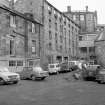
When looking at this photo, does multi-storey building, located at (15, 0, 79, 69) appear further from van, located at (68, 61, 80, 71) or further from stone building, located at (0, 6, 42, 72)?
van, located at (68, 61, 80, 71)

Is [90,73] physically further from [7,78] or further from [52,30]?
[52,30]

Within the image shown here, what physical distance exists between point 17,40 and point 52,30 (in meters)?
12.6

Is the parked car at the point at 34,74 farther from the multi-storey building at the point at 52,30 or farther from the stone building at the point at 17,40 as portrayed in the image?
the multi-storey building at the point at 52,30

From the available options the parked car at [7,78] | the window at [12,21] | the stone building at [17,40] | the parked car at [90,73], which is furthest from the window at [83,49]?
the parked car at [7,78]

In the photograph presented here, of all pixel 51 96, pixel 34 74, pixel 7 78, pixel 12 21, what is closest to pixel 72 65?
pixel 34 74

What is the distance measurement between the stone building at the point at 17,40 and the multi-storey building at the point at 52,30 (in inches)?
103

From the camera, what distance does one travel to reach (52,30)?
137 feet

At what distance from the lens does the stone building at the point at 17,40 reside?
2817cm

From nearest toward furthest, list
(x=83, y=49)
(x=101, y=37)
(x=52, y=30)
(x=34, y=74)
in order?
(x=34, y=74) → (x=52, y=30) → (x=101, y=37) → (x=83, y=49)

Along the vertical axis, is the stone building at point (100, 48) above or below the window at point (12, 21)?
below

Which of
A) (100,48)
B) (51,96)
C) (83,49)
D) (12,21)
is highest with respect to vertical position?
(12,21)

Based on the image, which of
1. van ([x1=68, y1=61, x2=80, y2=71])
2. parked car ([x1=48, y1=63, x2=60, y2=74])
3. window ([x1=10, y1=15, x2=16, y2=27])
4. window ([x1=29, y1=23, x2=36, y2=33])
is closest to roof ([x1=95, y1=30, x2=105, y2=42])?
van ([x1=68, y1=61, x2=80, y2=71])

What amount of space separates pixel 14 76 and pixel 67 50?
A: 31.8 metres

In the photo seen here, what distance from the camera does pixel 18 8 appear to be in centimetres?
4134
